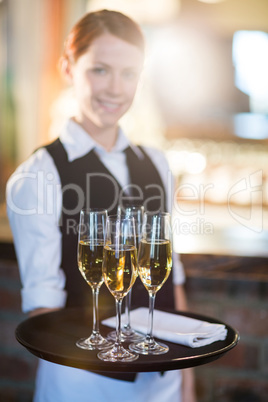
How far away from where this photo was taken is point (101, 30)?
4.78ft

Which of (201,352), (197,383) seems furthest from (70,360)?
(197,383)

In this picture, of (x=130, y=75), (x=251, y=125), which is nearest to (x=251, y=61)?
(x=251, y=125)

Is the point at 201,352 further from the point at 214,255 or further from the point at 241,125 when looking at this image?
the point at 241,125

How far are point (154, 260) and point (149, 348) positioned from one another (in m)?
0.18

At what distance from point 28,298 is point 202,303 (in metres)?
0.85

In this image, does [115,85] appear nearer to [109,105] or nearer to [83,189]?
[109,105]

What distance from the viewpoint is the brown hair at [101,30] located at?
4.80ft

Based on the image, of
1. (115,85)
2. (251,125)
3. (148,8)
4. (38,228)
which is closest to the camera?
(38,228)

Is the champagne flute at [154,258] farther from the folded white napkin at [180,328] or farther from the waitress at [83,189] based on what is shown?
the waitress at [83,189]

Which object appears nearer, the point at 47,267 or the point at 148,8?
the point at 47,267

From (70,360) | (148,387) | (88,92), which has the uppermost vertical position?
(88,92)

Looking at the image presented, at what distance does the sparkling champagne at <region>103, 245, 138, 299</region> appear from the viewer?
1022 millimetres

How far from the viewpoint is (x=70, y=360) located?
0.99 metres

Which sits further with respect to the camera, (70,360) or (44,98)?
(44,98)
